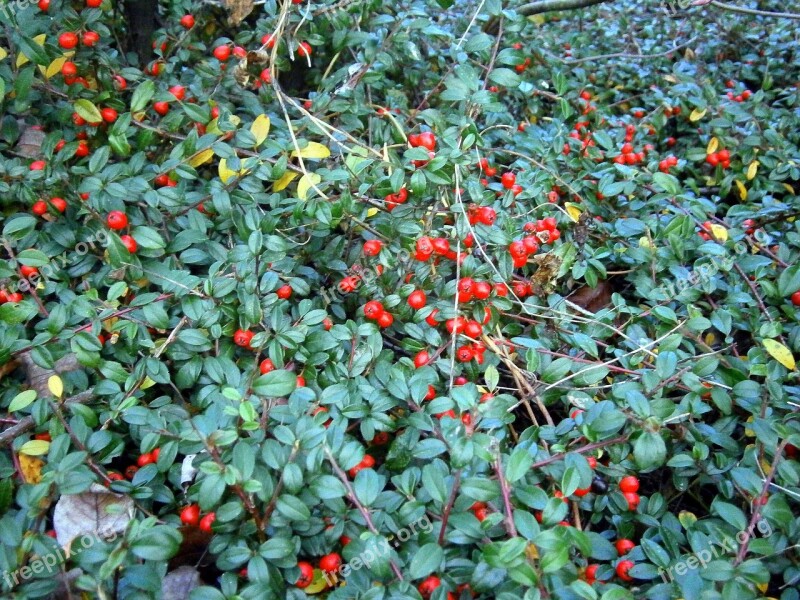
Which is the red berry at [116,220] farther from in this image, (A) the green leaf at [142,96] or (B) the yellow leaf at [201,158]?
(A) the green leaf at [142,96]

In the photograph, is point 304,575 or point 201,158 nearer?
point 304,575

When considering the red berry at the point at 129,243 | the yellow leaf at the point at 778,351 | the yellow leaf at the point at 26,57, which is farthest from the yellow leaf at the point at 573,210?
the yellow leaf at the point at 26,57

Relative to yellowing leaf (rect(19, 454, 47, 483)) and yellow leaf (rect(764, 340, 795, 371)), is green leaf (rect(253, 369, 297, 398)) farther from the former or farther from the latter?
yellow leaf (rect(764, 340, 795, 371))

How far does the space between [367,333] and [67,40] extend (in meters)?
1.60

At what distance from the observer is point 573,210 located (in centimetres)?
258

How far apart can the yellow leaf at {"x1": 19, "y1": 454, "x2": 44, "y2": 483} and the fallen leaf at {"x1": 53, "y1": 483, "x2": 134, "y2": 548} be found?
117 mm

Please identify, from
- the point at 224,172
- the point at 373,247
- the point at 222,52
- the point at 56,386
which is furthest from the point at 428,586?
the point at 222,52

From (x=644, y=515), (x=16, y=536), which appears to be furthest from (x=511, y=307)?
(x=16, y=536)

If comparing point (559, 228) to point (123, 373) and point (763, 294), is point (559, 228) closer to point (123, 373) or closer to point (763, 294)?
point (763, 294)

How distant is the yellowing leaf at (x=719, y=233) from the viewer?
251 cm

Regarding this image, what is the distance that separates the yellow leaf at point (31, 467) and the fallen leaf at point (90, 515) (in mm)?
117

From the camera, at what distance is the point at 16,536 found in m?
1.52

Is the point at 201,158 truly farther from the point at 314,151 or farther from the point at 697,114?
the point at 697,114

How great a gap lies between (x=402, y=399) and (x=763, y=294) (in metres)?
1.45
